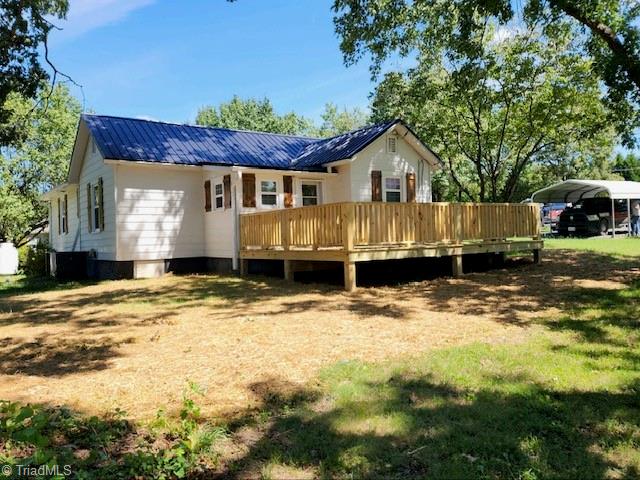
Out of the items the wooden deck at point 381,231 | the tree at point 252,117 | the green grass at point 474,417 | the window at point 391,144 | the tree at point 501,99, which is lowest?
the green grass at point 474,417

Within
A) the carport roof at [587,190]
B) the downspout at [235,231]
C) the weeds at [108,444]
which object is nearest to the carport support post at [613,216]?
the carport roof at [587,190]

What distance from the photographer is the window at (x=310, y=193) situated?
53.2 feet

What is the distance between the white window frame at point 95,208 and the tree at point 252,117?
99.7 feet

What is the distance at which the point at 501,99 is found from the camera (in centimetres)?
1775

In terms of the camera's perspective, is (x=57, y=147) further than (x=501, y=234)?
Yes

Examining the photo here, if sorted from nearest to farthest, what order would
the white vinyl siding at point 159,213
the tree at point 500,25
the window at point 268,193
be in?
1. the tree at point 500,25
2. the white vinyl siding at point 159,213
3. the window at point 268,193

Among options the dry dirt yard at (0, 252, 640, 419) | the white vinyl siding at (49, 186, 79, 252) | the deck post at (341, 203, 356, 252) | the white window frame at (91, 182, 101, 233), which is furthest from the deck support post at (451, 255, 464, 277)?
the white vinyl siding at (49, 186, 79, 252)

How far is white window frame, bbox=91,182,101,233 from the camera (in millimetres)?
16156

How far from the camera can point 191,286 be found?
1198 centimetres

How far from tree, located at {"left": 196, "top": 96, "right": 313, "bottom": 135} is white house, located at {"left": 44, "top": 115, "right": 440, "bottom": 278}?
29506mm

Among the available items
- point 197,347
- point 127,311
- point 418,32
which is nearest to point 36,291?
point 127,311

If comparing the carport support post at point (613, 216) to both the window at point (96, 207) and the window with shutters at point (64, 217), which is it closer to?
the window at point (96, 207)

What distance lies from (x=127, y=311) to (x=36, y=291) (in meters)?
5.77

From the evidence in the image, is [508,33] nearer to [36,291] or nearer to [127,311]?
[127,311]
